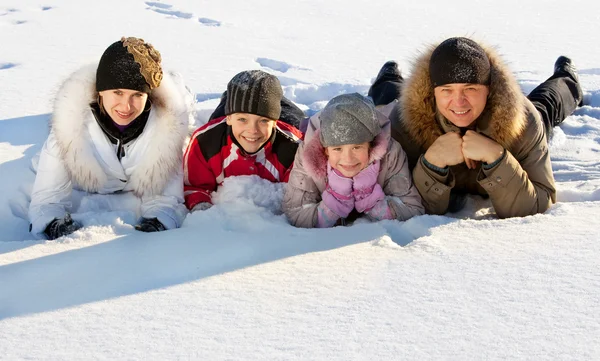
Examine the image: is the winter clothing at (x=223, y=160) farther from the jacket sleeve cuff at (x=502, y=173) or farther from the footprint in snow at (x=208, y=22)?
the footprint in snow at (x=208, y=22)

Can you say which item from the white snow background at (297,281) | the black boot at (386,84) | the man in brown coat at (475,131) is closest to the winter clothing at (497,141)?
the man in brown coat at (475,131)

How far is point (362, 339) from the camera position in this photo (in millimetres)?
1855

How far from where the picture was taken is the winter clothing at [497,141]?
2752mm

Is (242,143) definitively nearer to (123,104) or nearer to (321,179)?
(321,179)

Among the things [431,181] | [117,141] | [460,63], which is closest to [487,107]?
[460,63]

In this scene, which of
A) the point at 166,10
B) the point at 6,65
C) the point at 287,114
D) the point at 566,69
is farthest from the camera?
the point at 166,10

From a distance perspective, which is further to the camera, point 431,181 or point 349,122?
point 431,181

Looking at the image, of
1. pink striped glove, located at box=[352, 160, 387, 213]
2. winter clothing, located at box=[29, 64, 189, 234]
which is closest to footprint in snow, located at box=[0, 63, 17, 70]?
winter clothing, located at box=[29, 64, 189, 234]

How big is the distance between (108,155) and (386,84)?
6.69 ft

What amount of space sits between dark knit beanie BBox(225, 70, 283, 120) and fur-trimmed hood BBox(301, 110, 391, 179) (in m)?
0.27

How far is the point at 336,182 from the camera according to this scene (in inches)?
111

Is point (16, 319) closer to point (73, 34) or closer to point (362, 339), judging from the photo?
point (362, 339)

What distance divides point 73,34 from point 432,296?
5410mm

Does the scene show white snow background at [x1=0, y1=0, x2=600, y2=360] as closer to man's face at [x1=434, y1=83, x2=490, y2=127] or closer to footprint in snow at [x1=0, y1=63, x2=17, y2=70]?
man's face at [x1=434, y1=83, x2=490, y2=127]
